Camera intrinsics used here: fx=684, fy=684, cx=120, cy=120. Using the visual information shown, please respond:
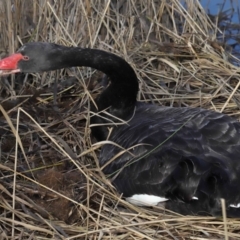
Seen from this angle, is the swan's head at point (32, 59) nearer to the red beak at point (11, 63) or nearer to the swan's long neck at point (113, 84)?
the red beak at point (11, 63)

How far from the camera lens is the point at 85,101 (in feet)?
13.9

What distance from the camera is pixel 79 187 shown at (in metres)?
3.40

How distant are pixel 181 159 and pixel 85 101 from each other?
3.94 ft

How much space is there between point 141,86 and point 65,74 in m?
0.52

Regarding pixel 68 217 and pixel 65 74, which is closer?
pixel 68 217

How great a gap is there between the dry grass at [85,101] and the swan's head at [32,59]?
305 millimetres

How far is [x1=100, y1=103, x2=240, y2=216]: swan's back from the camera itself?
3.10 metres

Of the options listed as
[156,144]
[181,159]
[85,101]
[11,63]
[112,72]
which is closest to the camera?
[181,159]

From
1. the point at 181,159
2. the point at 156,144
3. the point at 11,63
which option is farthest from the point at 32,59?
the point at 181,159

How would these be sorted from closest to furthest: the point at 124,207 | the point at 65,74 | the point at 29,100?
the point at 124,207 → the point at 29,100 → the point at 65,74

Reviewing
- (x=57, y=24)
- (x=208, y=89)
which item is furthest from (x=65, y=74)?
(x=208, y=89)

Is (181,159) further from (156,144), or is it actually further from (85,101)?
(85,101)

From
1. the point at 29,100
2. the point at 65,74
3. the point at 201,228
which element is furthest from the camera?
the point at 65,74

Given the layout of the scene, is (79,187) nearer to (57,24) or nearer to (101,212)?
(101,212)
